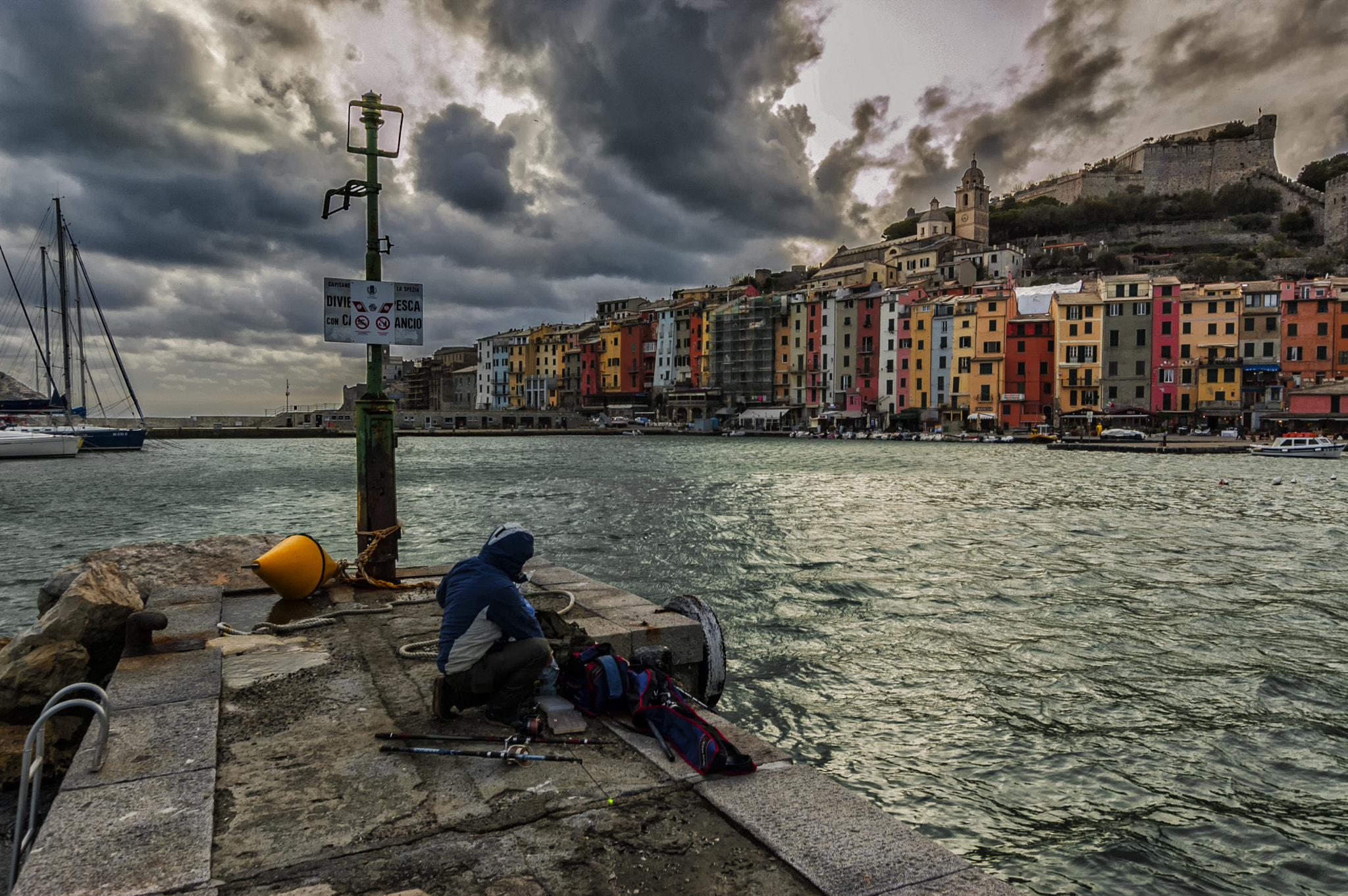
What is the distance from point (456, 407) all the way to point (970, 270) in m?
91.7

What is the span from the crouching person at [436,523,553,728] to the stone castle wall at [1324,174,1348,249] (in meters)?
117

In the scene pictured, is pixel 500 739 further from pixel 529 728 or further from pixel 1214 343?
pixel 1214 343

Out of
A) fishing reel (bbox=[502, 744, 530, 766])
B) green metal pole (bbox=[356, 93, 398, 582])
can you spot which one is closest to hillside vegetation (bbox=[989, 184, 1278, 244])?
green metal pole (bbox=[356, 93, 398, 582])

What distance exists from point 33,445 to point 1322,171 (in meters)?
156

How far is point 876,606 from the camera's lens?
11789 mm

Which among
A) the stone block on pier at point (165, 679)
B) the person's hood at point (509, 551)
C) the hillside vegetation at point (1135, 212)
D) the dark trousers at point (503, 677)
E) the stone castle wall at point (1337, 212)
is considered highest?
the hillside vegetation at point (1135, 212)

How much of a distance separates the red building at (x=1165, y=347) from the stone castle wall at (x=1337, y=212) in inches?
1538

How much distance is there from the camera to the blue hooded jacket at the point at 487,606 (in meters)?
4.43

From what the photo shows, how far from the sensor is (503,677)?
14.6ft

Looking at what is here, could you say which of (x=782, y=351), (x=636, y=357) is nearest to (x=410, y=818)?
(x=782, y=351)

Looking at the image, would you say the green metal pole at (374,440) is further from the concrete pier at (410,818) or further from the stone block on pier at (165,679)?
the concrete pier at (410,818)

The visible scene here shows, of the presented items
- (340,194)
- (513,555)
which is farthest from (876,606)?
(340,194)

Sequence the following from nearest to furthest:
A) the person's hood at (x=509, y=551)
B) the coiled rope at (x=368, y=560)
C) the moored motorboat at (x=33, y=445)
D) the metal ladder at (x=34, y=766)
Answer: the metal ladder at (x=34, y=766), the person's hood at (x=509, y=551), the coiled rope at (x=368, y=560), the moored motorboat at (x=33, y=445)

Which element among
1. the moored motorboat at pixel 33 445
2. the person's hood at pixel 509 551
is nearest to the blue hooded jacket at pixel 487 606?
the person's hood at pixel 509 551
